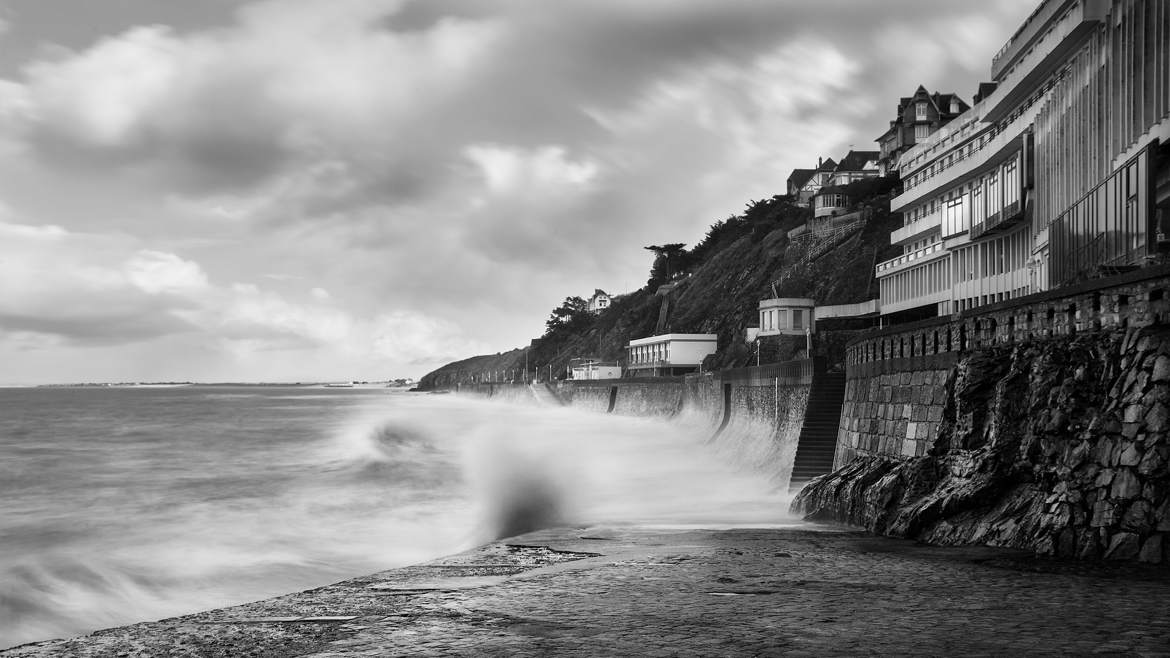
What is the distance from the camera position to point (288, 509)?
991 inches

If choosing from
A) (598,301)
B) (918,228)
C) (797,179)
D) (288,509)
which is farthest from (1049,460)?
(598,301)

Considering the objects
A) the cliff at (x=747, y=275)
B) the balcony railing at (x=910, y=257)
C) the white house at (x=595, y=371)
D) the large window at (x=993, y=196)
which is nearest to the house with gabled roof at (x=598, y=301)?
the cliff at (x=747, y=275)

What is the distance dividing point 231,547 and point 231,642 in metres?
11.6

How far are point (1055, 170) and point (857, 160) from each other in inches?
3451

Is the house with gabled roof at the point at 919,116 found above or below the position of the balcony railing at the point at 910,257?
above

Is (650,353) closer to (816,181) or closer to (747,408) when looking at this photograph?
(816,181)

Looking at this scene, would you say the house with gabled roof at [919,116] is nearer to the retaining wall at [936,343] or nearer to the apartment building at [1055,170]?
the apartment building at [1055,170]

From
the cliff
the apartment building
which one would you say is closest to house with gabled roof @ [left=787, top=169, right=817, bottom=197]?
the cliff

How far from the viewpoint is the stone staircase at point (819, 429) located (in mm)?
23531

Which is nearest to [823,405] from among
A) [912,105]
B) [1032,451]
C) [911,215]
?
[1032,451]

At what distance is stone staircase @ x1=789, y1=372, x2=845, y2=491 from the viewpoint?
77.2 feet

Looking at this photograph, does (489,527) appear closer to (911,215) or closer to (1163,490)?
(1163,490)

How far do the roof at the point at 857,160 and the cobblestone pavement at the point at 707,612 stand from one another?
104m

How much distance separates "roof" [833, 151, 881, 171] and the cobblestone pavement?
103719 millimetres
